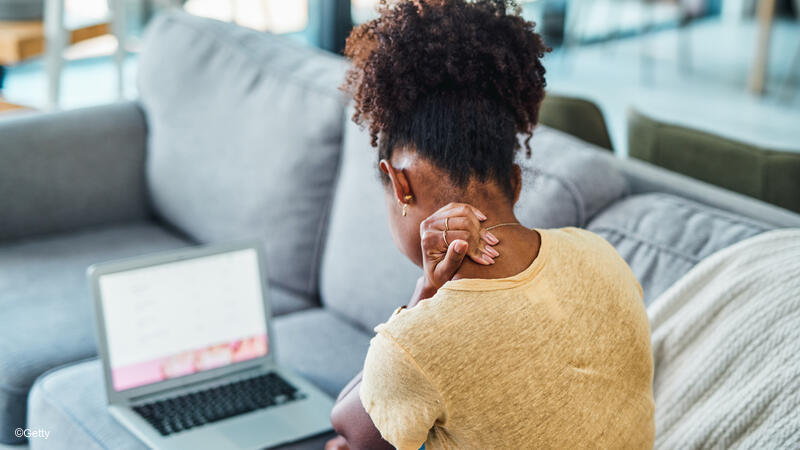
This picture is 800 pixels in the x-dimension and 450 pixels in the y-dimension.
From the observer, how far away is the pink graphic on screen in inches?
61.3

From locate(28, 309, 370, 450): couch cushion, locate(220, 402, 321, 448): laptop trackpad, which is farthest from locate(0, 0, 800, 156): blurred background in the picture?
locate(220, 402, 321, 448): laptop trackpad

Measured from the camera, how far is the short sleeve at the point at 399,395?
2.87 ft

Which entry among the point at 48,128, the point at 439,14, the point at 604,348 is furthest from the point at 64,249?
the point at 604,348

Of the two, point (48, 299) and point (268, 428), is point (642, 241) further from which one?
point (48, 299)

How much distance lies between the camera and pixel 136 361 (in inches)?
61.9

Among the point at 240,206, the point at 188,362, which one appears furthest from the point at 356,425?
the point at 240,206

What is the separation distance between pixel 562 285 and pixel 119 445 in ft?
2.75

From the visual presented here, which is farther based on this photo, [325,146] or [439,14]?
[325,146]

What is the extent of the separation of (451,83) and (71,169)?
1.60 m

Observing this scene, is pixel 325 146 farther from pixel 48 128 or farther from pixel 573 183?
pixel 48 128

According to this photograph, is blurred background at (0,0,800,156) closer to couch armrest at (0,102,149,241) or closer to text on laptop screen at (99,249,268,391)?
couch armrest at (0,102,149,241)

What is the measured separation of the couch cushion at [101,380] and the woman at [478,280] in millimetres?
539

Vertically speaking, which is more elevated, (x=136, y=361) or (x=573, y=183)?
(x=573, y=183)

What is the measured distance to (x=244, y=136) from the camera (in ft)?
6.88
